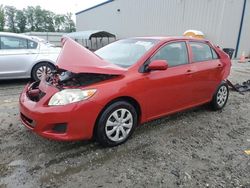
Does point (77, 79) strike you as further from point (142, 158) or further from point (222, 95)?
point (222, 95)

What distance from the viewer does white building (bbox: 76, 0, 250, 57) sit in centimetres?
1287

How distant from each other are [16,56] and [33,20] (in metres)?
63.6

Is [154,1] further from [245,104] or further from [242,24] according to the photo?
[245,104]

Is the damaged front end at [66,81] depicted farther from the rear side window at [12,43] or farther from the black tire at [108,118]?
the rear side window at [12,43]

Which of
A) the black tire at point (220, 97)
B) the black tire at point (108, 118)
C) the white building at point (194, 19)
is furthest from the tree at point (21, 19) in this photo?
the black tire at point (108, 118)

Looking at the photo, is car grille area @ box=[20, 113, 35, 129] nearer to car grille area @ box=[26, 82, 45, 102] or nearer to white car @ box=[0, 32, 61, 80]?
car grille area @ box=[26, 82, 45, 102]

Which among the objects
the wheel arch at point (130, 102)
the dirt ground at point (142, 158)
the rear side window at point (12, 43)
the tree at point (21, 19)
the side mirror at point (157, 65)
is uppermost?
the tree at point (21, 19)

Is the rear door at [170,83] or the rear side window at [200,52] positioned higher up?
the rear side window at [200,52]

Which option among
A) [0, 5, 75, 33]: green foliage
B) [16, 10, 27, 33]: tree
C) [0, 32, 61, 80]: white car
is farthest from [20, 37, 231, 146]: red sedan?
[16, 10, 27, 33]: tree

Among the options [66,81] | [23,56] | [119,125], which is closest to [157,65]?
[119,125]

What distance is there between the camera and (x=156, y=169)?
2.99 meters

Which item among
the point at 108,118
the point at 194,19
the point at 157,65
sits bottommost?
the point at 108,118

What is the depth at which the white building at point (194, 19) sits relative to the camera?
12.9 metres

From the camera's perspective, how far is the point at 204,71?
14.9 ft
